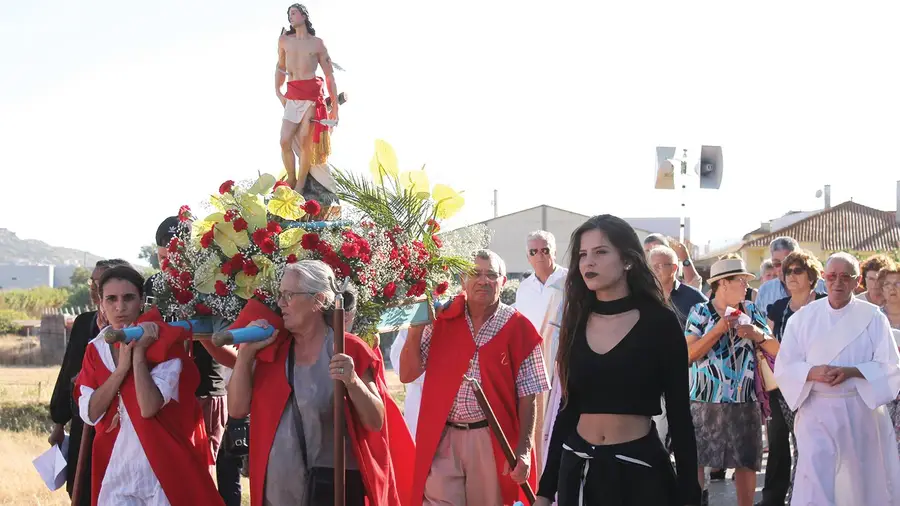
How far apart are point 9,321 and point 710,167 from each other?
150ft

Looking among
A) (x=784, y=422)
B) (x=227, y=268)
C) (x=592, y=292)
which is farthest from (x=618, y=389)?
(x=784, y=422)

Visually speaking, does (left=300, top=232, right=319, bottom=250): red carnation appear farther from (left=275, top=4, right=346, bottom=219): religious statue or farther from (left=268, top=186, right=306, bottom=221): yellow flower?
(left=275, top=4, right=346, bottom=219): religious statue

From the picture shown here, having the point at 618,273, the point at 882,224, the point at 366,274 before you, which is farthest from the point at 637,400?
the point at 882,224

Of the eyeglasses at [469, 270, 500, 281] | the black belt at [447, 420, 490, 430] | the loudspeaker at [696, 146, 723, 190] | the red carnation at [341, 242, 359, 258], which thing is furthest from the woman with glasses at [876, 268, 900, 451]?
the loudspeaker at [696, 146, 723, 190]

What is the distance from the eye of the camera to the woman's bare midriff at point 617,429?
4.53 m

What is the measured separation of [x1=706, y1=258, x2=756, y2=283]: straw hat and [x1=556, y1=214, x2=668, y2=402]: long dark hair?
11.3 feet

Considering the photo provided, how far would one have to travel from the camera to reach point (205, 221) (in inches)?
208

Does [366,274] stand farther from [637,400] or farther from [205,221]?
[637,400]

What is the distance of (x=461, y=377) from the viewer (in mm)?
6148

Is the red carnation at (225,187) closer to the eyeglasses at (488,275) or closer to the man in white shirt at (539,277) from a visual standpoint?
the eyeglasses at (488,275)

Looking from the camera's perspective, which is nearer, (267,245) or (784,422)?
(267,245)

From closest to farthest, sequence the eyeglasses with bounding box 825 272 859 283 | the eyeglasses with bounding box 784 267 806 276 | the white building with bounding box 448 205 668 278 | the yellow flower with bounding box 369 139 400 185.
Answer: the yellow flower with bounding box 369 139 400 185
the eyeglasses with bounding box 825 272 859 283
the eyeglasses with bounding box 784 267 806 276
the white building with bounding box 448 205 668 278

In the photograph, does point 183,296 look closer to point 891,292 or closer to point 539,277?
point 539,277

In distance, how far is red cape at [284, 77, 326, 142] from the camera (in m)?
6.61
